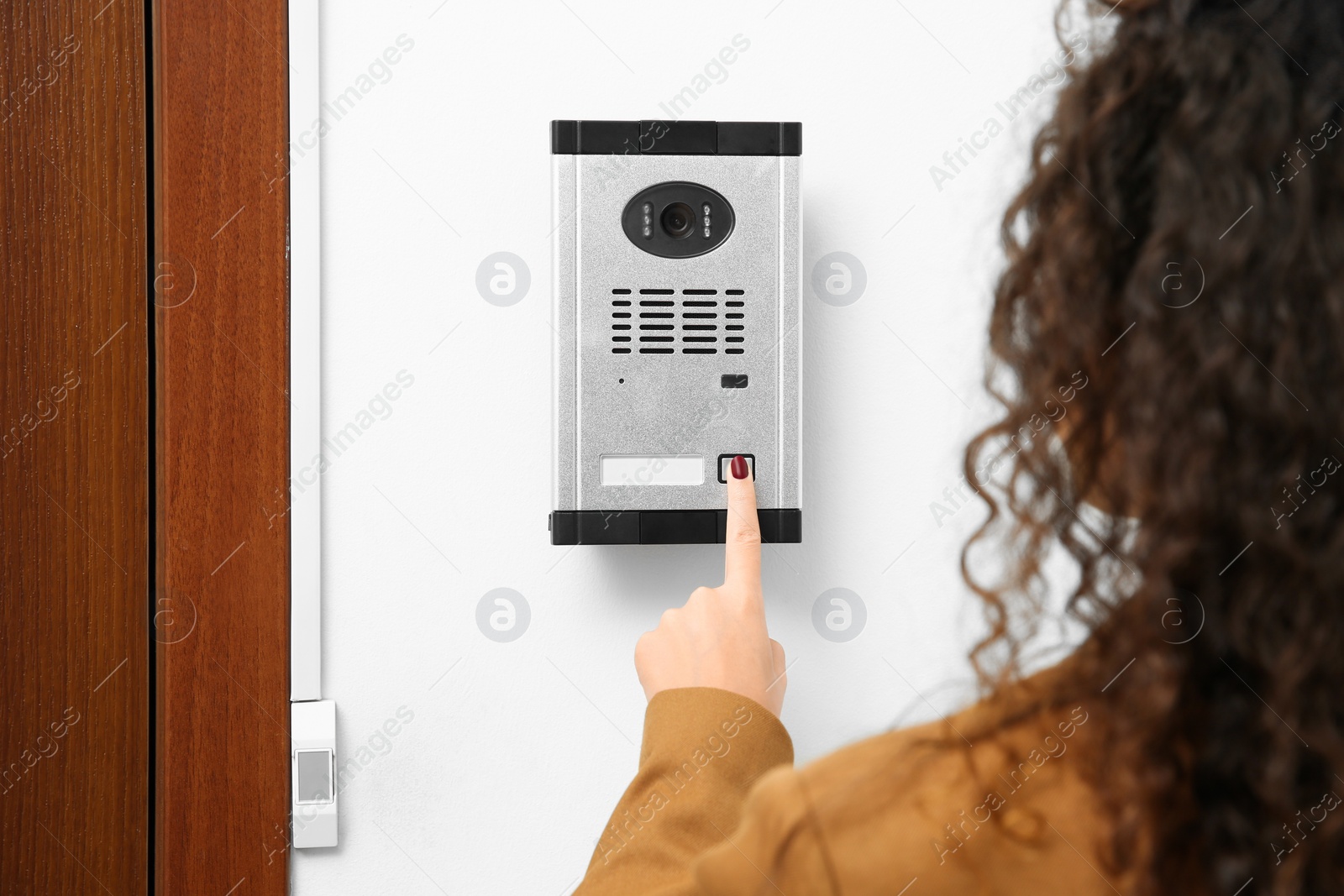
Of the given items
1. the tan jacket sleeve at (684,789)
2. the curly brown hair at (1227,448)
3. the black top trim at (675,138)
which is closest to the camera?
the curly brown hair at (1227,448)

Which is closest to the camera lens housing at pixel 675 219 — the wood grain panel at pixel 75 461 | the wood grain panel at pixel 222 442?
the wood grain panel at pixel 222 442

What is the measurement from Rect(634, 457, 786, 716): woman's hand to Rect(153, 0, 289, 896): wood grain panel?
11.9 inches

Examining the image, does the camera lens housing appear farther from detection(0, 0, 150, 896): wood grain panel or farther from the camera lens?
detection(0, 0, 150, 896): wood grain panel

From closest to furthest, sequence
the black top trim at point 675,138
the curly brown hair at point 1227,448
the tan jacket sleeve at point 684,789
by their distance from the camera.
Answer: the curly brown hair at point 1227,448 < the tan jacket sleeve at point 684,789 < the black top trim at point 675,138

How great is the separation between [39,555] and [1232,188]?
0.81m

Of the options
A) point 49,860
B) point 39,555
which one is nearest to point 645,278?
point 39,555

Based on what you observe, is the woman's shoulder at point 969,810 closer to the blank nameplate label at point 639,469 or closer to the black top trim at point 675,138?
the blank nameplate label at point 639,469

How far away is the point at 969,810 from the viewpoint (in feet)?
1.20

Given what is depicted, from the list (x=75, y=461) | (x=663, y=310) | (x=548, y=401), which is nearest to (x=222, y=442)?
(x=75, y=461)

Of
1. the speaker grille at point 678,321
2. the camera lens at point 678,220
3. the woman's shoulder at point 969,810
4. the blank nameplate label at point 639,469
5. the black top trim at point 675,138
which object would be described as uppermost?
the black top trim at point 675,138

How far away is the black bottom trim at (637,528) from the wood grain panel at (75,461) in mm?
336

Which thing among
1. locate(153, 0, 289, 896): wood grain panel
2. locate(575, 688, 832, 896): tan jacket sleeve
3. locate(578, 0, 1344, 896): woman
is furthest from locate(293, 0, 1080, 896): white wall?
locate(578, 0, 1344, 896): woman

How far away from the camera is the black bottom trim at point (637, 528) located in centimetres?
65

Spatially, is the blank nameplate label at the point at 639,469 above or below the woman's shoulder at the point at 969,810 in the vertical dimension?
above
